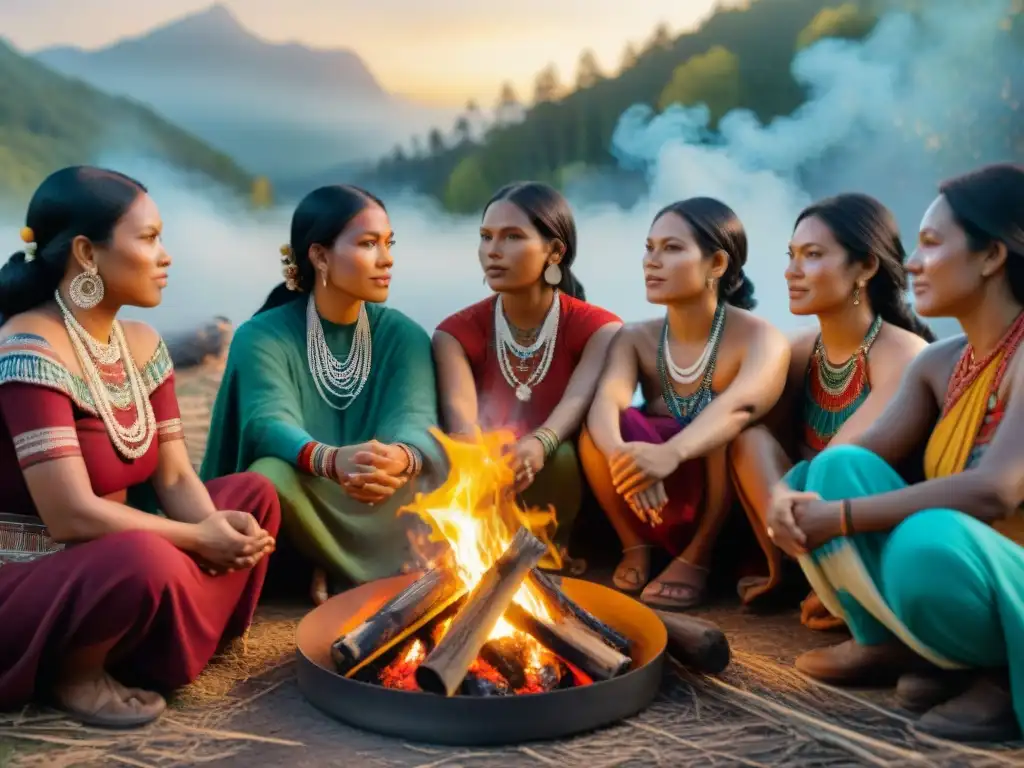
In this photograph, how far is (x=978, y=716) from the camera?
273 cm

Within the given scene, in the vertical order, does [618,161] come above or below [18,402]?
above

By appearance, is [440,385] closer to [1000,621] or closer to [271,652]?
[271,652]

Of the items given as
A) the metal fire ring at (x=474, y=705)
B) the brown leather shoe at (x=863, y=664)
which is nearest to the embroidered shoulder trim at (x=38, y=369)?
the metal fire ring at (x=474, y=705)

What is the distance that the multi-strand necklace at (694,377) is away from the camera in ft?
13.4

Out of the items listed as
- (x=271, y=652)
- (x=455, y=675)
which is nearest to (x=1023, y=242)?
(x=455, y=675)

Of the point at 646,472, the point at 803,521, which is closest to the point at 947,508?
the point at 803,521

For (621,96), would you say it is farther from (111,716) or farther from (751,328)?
(111,716)

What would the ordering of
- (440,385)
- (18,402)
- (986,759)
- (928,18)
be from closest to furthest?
1. (986,759)
2. (18,402)
3. (440,385)
4. (928,18)

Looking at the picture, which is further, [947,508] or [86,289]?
[86,289]

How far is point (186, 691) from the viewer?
3.11 m

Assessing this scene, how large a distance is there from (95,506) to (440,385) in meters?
1.77

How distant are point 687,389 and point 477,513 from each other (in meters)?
1.16

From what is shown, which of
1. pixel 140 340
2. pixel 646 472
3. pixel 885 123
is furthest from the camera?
pixel 885 123

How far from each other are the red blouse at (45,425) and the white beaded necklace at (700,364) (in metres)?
2.00
